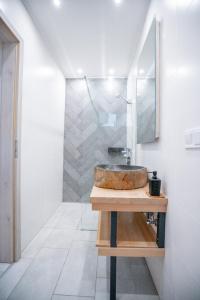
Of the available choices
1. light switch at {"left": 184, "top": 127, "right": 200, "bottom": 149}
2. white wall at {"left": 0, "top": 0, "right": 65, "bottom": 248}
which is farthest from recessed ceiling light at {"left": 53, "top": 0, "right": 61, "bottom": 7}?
light switch at {"left": 184, "top": 127, "right": 200, "bottom": 149}

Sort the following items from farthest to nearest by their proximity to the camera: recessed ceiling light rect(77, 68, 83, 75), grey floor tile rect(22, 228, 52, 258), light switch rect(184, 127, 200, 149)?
1. recessed ceiling light rect(77, 68, 83, 75)
2. grey floor tile rect(22, 228, 52, 258)
3. light switch rect(184, 127, 200, 149)

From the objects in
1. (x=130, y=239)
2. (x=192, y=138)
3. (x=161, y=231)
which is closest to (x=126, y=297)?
(x=130, y=239)

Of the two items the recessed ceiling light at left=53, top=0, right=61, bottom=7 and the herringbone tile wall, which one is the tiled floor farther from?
the recessed ceiling light at left=53, top=0, right=61, bottom=7

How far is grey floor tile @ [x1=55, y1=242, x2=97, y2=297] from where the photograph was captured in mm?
1335

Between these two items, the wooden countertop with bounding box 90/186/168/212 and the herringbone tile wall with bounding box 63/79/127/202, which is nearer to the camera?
the wooden countertop with bounding box 90/186/168/212

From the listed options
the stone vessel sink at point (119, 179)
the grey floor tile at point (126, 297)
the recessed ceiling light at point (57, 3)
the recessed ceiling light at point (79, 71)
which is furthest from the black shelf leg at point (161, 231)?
the recessed ceiling light at point (79, 71)

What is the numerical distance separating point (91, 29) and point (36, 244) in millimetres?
2419

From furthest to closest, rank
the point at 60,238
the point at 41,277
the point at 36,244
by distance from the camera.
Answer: the point at 60,238 < the point at 36,244 < the point at 41,277

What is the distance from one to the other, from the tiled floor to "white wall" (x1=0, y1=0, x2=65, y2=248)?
24 centimetres

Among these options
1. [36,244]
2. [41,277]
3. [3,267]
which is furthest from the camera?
[36,244]

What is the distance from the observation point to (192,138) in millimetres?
816

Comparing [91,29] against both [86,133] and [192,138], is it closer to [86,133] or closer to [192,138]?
[86,133]

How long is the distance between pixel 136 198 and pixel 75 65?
7.96 ft

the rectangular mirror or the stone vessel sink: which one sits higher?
the rectangular mirror
